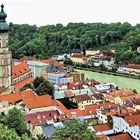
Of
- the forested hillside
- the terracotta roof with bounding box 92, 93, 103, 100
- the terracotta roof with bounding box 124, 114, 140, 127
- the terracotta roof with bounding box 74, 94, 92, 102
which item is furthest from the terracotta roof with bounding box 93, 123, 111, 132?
the forested hillside

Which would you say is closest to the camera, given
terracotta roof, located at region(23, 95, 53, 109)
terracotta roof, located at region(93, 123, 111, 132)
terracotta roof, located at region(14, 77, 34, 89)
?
terracotta roof, located at region(93, 123, 111, 132)

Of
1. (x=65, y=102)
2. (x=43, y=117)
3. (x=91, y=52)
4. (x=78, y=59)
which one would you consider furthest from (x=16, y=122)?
(x=91, y=52)

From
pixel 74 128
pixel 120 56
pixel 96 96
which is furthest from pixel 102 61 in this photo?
pixel 74 128

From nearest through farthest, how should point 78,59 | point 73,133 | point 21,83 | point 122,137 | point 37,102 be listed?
1. point 73,133
2. point 122,137
3. point 37,102
4. point 21,83
5. point 78,59

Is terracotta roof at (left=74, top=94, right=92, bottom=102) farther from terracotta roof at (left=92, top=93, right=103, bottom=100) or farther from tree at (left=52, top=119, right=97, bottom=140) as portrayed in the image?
tree at (left=52, top=119, right=97, bottom=140)

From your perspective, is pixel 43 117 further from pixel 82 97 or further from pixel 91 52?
pixel 91 52

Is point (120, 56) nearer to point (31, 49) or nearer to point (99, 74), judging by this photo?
point (99, 74)
